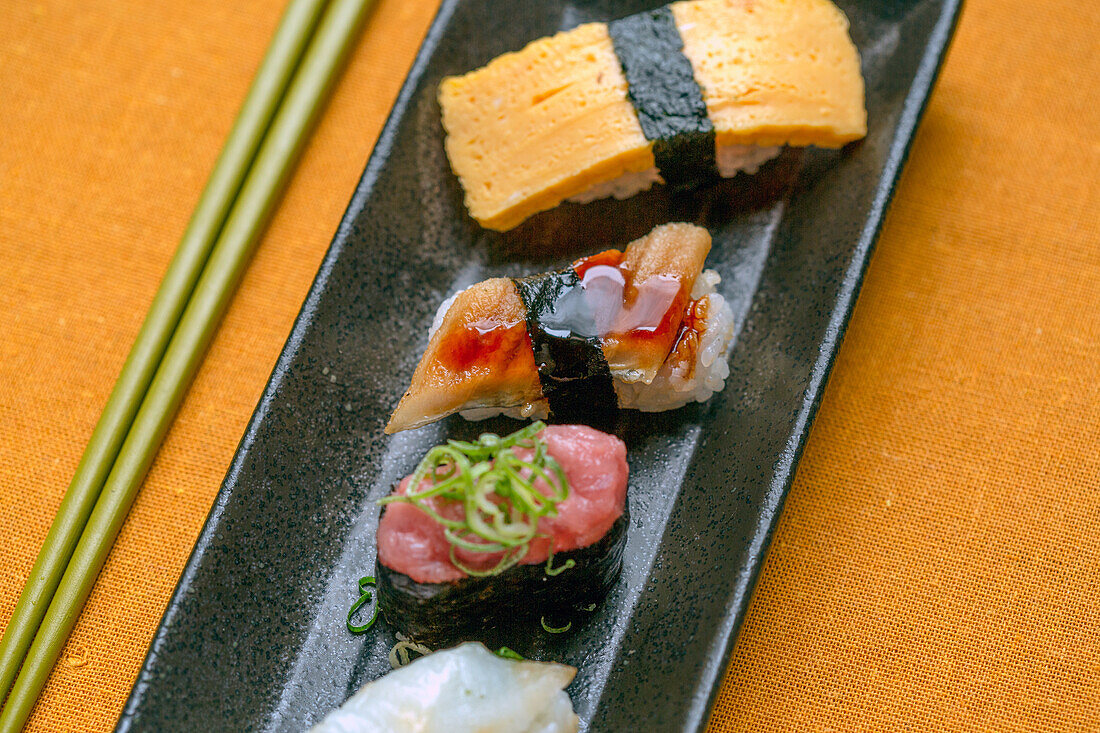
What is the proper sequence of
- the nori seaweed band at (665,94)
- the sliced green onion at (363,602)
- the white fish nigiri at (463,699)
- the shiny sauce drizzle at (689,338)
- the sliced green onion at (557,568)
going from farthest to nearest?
the nori seaweed band at (665,94), the shiny sauce drizzle at (689,338), the sliced green onion at (363,602), the sliced green onion at (557,568), the white fish nigiri at (463,699)

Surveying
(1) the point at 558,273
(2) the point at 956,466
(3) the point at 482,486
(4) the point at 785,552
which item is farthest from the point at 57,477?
(2) the point at 956,466

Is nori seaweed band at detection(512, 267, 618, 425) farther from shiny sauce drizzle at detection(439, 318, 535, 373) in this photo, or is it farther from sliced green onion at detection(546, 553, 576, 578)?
sliced green onion at detection(546, 553, 576, 578)

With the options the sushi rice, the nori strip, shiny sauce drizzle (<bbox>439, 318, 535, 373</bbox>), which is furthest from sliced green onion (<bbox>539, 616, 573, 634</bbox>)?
shiny sauce drizzle (<bbox>439, 318, 535, 373</bbox>)

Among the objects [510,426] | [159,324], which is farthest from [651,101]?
[159,324]

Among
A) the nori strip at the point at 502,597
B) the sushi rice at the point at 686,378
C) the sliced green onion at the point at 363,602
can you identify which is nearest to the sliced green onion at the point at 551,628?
the nori strip at the point at 502,597

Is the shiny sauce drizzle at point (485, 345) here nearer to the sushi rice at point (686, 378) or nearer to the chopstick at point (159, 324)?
the sushi rice at point (686, 378)
